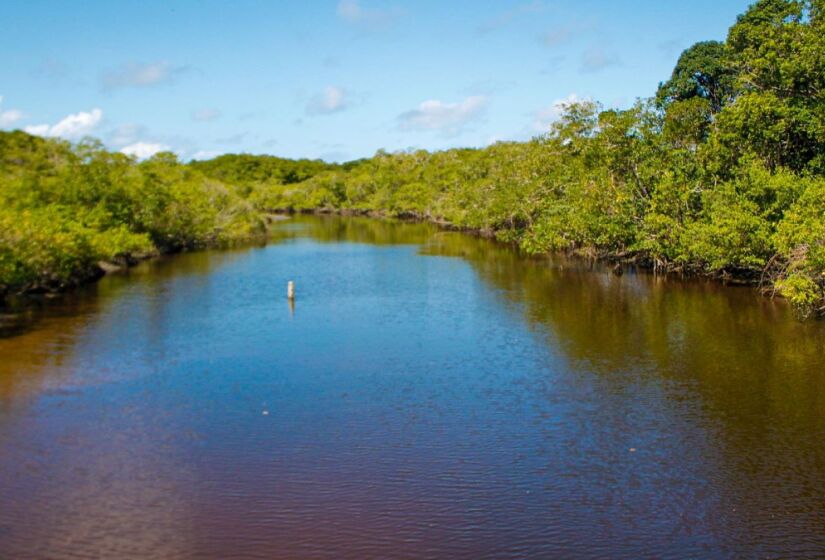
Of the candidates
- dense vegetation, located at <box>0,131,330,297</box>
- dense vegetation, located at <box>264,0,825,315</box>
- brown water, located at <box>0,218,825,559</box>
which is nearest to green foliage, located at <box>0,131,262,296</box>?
dense vegetation, located at <box>0,131,330,297</box>

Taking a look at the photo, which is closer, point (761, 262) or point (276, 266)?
point (761, 262)

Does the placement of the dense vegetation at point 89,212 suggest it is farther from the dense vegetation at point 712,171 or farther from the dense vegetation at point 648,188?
the dense vegetation at point 712,171

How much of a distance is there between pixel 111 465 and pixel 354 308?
61.3ft

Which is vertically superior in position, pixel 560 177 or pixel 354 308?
pixel 560 177

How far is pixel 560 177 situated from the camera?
51.2 meters

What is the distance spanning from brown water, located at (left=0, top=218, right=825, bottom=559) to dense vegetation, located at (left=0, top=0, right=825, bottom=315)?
3.33 meters

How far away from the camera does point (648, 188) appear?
41750 millimetres

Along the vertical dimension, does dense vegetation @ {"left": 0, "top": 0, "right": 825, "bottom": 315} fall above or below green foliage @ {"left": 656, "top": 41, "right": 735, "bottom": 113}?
below

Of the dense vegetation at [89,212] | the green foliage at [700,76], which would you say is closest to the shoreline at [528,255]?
the dense vegetation at [89,212]

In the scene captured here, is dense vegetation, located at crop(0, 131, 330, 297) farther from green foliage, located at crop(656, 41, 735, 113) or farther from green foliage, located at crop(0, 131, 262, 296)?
green foliage, located at crop(656, 41, 735, 113)

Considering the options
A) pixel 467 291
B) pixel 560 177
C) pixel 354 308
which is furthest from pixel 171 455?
Answer: pixel 560 177

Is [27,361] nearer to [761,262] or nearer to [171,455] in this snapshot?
[171,455]

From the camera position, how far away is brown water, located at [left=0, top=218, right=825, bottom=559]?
1273 centimetres

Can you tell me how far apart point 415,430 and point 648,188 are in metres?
29.1
